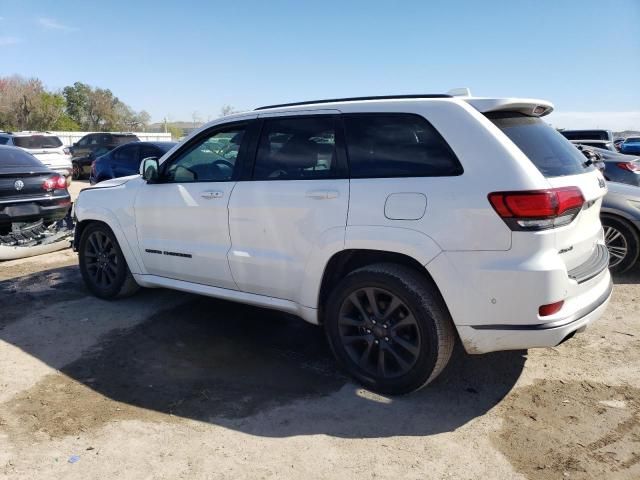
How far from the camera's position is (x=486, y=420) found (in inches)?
127

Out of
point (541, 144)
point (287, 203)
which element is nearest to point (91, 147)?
point (287, 203)

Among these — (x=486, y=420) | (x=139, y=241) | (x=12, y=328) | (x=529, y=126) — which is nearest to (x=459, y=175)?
(x=529, y=126)

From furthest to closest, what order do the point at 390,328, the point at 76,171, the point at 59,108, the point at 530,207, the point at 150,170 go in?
the point at 59,108
the point at 76,171
the point at 150,170
the point at 390,328
the point at 530,207

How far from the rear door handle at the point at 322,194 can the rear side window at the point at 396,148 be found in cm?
17

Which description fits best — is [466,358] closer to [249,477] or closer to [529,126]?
[529,126]

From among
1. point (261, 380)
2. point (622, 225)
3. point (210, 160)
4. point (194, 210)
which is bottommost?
point (261, 380)

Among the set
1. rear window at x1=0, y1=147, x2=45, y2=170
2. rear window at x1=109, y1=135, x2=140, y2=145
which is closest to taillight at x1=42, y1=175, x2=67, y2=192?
rear window at x1=0, y1=147, x2=45, y2=170

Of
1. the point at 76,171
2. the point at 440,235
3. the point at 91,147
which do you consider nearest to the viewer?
the point at 440,235

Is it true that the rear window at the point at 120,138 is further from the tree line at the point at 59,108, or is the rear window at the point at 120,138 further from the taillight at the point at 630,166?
the tree line at the point at 59,108

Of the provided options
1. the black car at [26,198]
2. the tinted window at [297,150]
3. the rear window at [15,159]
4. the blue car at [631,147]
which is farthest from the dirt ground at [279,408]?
the blue car at [631,147]

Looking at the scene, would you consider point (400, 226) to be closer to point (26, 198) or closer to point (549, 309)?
point (549, 309)

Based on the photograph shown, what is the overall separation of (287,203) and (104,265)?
262 centimetres

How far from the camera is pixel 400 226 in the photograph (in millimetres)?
3289

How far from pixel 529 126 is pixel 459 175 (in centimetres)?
75
